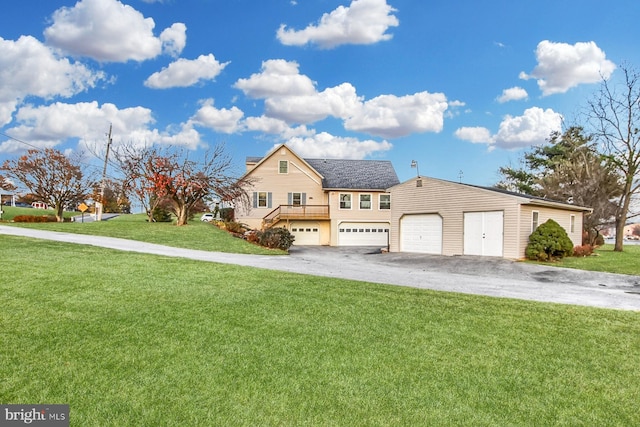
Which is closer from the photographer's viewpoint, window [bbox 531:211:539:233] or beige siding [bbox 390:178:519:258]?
beige siding [bbox 390:178:519:258]

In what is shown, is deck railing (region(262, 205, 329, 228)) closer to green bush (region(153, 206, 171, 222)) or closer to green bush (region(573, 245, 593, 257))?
green bush (region(153, 206, 171, 222))

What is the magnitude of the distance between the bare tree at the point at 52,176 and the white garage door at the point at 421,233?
25.3m

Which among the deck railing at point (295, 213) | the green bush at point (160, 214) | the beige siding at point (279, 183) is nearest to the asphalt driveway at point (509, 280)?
the green bush at point (160, 214)

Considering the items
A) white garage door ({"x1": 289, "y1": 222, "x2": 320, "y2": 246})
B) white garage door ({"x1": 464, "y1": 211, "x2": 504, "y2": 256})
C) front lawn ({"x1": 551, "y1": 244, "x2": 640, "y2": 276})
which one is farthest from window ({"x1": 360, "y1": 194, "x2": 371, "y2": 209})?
front lawn ({"x1": 551, "y1": 244, "x2": 640, "y2": 276})

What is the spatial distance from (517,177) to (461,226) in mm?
22224

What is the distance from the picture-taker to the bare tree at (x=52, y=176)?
32062 millimetres

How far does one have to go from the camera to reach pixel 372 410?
392cm

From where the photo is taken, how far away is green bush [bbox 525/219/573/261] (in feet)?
→ 58.5

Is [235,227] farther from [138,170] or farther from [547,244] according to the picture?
[547,244]

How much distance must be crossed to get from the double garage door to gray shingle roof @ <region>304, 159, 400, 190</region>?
30.2 feet

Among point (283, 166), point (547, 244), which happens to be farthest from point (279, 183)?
point (547, 244)

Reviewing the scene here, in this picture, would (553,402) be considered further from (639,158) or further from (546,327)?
(639,158)

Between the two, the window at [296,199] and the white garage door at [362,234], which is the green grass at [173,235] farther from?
the white garage door at [362,234]

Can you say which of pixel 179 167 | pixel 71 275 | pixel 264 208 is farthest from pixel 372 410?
pixel 264 208
